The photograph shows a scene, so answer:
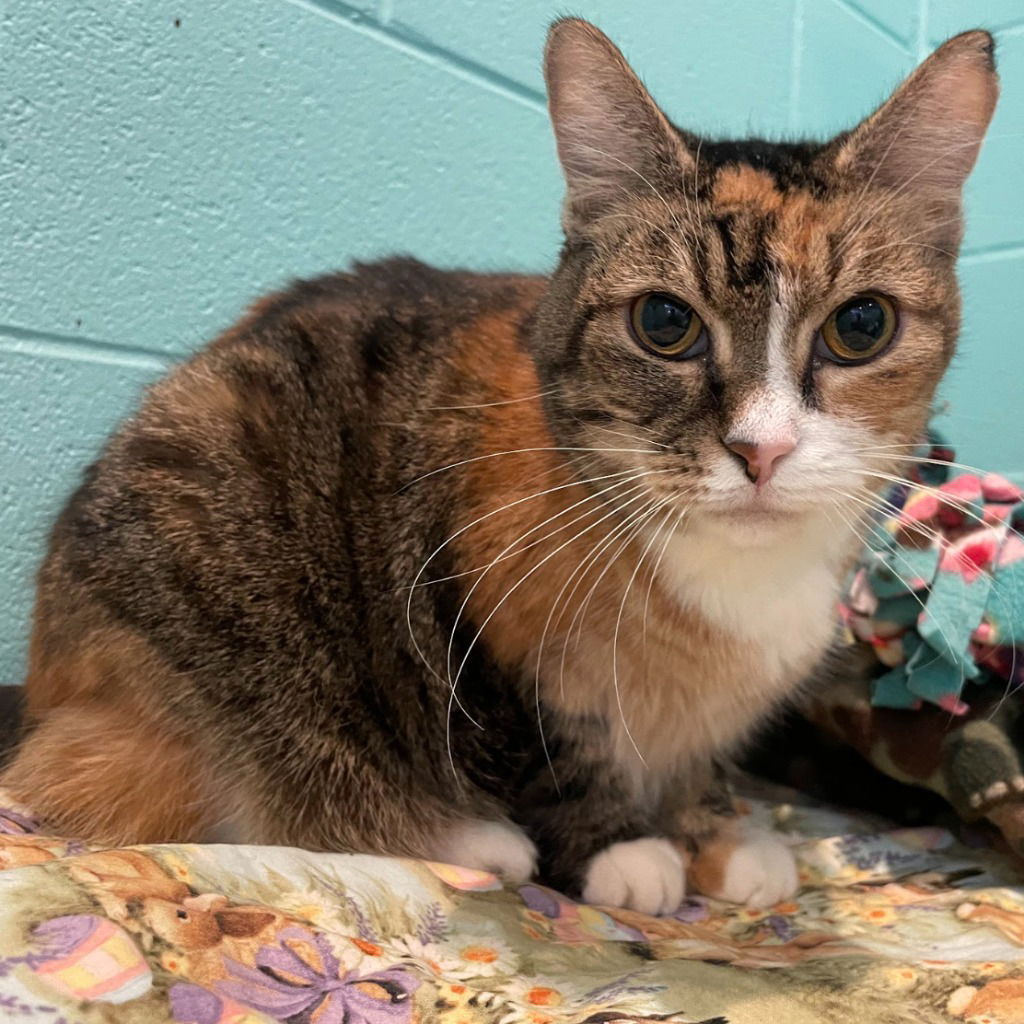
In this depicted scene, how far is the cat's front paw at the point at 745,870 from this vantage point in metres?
0.98

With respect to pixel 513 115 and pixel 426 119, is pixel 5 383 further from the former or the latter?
pixel 513 115

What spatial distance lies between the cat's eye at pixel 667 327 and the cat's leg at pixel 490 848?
19.4 inches

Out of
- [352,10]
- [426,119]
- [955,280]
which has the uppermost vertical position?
[352,10]

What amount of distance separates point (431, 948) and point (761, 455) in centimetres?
45

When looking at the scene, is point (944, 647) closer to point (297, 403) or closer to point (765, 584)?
point (765, 584)

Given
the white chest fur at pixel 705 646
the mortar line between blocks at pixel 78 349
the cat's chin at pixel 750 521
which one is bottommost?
the white chest fur at pixel 705 646

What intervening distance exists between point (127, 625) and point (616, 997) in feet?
1.80

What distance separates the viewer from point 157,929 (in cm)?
61

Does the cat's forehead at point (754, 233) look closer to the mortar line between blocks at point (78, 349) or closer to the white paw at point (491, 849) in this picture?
the white paw at point (491, 849)

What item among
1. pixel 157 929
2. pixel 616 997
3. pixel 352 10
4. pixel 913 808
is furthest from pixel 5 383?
pixel 913 808

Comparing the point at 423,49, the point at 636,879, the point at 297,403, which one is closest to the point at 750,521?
the point at 636,879

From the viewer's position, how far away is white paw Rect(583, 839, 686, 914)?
93cm

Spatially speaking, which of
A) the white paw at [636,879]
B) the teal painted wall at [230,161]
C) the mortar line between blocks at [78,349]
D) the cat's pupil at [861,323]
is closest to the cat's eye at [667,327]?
the cat's pupil at [861,323]

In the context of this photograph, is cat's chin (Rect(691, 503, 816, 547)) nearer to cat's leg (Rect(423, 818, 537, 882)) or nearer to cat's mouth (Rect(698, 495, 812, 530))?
cat's mouth (Rect(698, 495, 812, 530))
